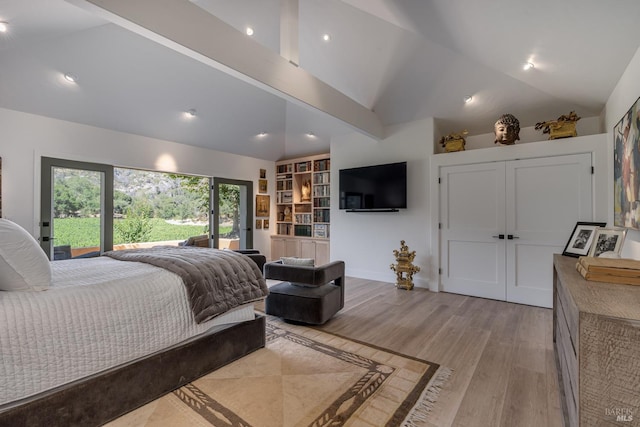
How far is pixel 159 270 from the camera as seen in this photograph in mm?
2023

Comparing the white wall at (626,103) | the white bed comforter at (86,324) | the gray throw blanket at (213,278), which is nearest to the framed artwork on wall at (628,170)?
the white wall at (626,103)

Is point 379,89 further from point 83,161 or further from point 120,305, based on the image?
point 83,161

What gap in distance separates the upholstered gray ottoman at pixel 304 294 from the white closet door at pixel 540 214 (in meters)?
2.45

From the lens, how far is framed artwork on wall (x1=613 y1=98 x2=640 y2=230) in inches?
76.2

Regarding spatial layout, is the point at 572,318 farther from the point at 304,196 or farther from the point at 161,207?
the point at 161,207

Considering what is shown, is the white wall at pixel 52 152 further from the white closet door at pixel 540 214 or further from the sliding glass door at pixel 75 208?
the white closet door at pixel 540 214

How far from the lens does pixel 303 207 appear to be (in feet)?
22.0

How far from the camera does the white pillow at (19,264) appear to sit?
145 centimetres

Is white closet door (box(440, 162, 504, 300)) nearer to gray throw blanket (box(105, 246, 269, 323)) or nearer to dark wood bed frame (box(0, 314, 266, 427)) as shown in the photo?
gray throw blanket (box(105, 246, 269, 323))

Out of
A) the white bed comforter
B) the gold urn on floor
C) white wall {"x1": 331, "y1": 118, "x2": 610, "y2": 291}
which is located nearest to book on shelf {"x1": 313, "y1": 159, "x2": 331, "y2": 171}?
white wall {"x1": 331, "y1": 118, "x2": 610, "y2": 291}

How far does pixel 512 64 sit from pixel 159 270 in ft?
12.6

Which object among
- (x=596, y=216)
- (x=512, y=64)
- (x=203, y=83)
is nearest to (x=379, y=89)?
(x=512, y=64)

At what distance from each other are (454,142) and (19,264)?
15.4 ft

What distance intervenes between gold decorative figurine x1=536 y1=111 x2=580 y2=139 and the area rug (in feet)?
10.5
